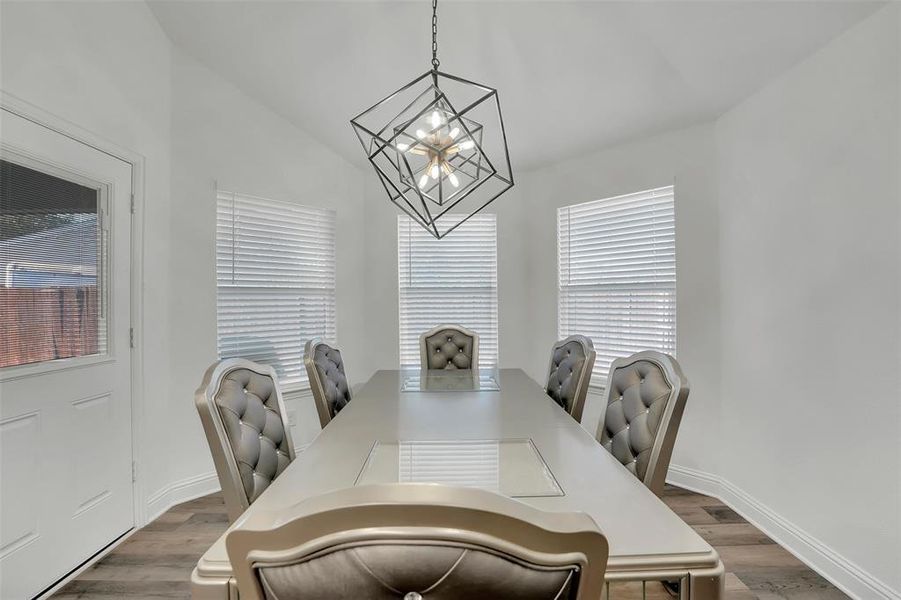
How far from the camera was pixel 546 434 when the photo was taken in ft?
5.41

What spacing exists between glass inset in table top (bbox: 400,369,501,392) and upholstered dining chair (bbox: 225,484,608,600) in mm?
1908

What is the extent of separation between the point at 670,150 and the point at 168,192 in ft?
11.4

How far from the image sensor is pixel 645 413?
5.35 ft

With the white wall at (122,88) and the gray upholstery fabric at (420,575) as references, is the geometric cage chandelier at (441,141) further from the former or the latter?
the white wall at (122,88)

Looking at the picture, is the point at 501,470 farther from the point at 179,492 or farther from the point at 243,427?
the point at 179,492

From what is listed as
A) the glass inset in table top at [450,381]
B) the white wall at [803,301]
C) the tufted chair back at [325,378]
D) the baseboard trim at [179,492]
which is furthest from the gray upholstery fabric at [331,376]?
the white wall at [803,301]

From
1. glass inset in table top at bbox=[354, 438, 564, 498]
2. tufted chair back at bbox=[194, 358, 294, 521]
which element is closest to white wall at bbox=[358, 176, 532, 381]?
tufted chair back at bbox=[194, 358, 294, 521]

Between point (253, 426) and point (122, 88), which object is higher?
point (122, 88)

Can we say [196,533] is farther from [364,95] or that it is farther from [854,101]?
[854,101]

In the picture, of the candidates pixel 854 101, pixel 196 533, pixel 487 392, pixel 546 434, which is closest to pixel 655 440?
pixel 546 434

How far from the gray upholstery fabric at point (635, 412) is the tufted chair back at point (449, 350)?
1700 millimetres

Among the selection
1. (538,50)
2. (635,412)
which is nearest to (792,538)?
(635,412)

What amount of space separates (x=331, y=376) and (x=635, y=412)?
1.53 metres

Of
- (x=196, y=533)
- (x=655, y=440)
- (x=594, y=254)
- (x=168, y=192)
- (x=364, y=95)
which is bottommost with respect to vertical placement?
(x=196, y=533)
